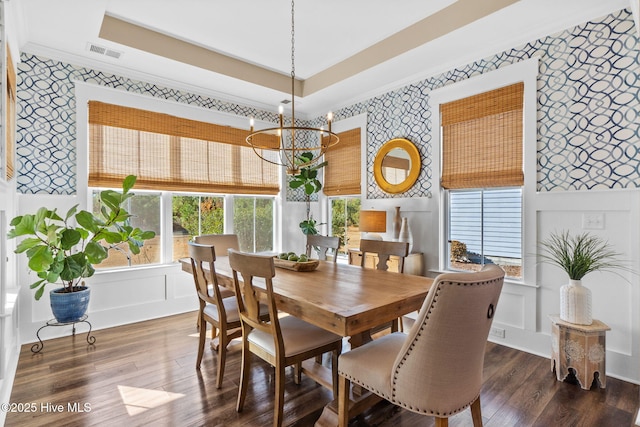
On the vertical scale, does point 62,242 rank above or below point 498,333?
above

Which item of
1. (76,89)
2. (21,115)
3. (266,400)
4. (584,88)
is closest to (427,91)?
(584,88)

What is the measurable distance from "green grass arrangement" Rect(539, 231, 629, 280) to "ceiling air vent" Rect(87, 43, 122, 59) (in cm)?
437

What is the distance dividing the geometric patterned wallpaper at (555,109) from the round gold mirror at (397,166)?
0.29 feet

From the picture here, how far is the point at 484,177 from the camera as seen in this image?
3.27 meters

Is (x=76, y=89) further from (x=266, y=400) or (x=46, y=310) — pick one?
(x=266, y=400)

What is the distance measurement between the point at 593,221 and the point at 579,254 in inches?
15.0

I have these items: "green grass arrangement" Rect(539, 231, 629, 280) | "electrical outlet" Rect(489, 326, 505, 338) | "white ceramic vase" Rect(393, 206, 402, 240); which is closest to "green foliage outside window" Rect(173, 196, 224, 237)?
"white ceramic vase" Rect(393, 206, 402, 240)

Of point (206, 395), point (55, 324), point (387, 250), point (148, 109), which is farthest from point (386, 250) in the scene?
point (148, 109)

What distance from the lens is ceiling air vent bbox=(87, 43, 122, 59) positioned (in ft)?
10.3

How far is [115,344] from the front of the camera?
3.12 meters

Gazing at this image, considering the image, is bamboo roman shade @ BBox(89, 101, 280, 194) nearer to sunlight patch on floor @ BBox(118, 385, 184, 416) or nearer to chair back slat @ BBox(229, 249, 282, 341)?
sunlight patch on floor @ BBox(118, 385, 184, 416)

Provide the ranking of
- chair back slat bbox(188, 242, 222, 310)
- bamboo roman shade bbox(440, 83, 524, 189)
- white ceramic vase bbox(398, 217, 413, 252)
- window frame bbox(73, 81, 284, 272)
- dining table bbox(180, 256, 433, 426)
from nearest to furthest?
dining table bbox(180, 256, 433, 426), chair back slat bbox(188, 242, 222, 310), bamboo roman shade bbox(440, 83, 524, 189), window frame bbox(73, 81, 284, 272), white ceramic vase bbox(398, 217, 413, 252)

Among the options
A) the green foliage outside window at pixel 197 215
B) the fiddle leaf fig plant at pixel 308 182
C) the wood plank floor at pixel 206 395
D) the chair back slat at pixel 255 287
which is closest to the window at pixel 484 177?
the wood plank floor at pixel 206 395

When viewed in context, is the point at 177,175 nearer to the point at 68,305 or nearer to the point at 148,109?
the point at 148,109
